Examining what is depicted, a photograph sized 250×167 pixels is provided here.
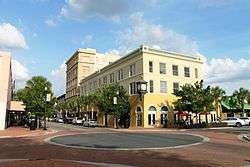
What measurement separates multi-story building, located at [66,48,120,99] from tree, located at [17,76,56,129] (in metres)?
47.9

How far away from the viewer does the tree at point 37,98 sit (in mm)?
46781

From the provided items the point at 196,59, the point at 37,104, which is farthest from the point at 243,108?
the point at 37,104

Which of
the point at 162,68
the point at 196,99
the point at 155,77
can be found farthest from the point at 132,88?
the point at 196,99

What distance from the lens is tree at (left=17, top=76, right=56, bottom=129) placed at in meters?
46.8

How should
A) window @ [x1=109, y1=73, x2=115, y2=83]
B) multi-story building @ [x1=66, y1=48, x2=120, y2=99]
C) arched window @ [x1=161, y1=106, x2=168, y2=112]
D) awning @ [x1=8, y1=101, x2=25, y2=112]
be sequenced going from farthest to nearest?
multi-story building @ [x1=66, y1=48, x2=120, y2=99] < window @ [x1=109, y1=73, x2=115, y2=83] < awning @ [x1=8, y1=101, x2=25, y2=112] < arched window @ [x1=161, y1=106, x2=168, y2=112]

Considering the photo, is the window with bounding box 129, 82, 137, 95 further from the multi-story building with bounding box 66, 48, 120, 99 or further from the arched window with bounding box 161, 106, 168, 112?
the multi-story building with bounding box 66, 48, 120, 99

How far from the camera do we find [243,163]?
1364cm

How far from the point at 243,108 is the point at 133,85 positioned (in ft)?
82.7

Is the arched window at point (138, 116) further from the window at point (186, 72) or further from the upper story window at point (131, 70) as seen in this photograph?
the window at point (186, 72)

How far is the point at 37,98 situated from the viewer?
4728 centimetres

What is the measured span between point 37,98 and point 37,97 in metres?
0.23

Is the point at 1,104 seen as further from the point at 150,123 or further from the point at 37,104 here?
the point at 150,123

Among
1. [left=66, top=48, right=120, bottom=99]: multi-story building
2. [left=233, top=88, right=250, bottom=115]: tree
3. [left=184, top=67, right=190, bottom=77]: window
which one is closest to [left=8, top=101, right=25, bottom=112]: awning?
[left=184, top=67, right=190, bottom=77]: window

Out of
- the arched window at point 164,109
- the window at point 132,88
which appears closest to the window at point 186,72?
the arched window at point 164,109
